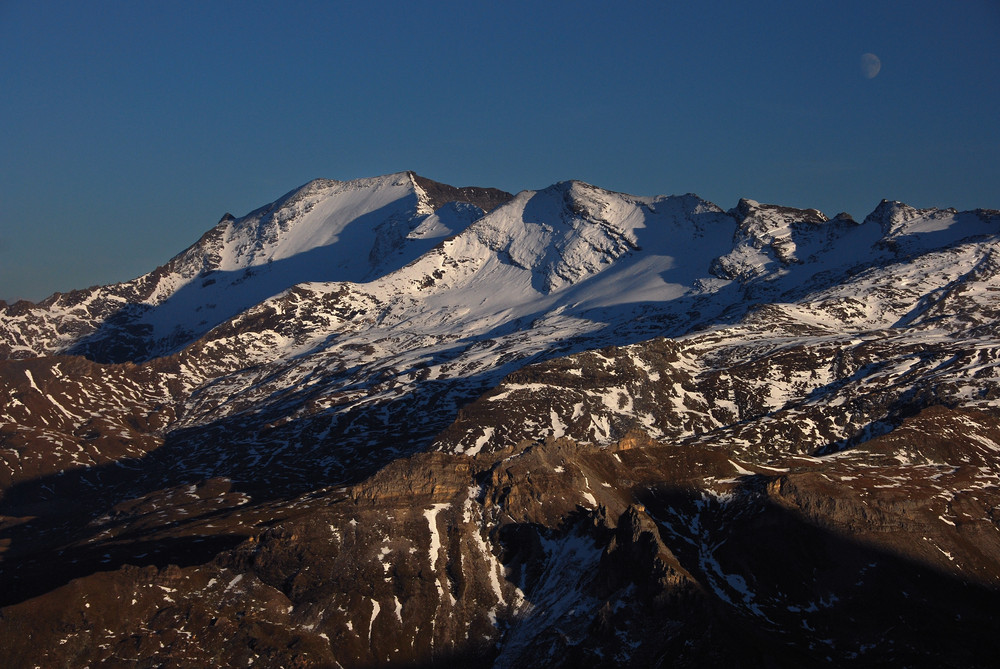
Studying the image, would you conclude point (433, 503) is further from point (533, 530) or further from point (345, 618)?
point (345, 618)

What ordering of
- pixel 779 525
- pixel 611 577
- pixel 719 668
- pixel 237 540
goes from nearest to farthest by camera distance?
pixel 719 668, pixel 611 577, pixel 779 525, pixel 237 540

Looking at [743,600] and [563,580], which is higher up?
[563,580]

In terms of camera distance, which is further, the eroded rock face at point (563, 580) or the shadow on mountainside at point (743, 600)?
the eroded rock face at point (563, 580)

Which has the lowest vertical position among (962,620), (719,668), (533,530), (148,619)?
(962,620)

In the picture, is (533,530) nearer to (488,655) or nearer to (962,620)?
(488,655)

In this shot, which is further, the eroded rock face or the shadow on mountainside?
the eroded rock face

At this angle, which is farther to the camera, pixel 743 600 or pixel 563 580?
pixel 563 580

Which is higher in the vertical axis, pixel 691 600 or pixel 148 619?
pixel 148 619

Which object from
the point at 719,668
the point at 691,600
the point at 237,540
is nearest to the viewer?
the point at 719,668

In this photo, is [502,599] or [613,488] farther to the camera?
[613,488]

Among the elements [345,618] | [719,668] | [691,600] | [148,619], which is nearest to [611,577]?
[691,600]
